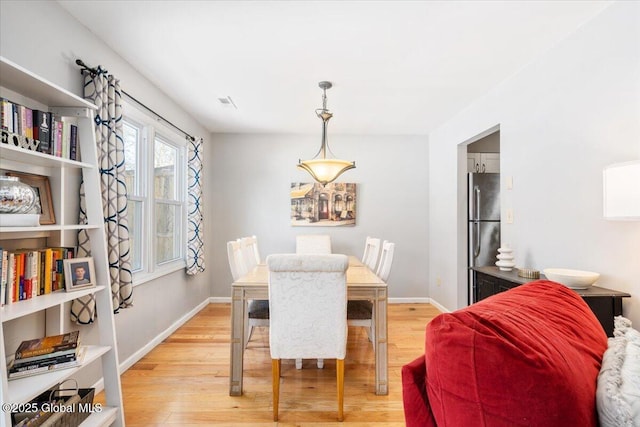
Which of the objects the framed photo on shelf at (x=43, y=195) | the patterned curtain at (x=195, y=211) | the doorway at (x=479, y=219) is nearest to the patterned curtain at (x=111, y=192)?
the framed photo on shelf at (x=43, y=195)

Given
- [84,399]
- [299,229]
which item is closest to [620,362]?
[84,399]

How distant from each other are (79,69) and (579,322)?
9.80 feet

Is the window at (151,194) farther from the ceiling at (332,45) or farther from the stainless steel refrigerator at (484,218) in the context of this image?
the stainless steel refrigerator at (484,218)

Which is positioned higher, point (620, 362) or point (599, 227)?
point (599, 227)

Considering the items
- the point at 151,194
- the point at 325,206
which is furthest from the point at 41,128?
the point at 325,206

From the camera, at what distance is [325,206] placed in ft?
16.6

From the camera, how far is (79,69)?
2.29 m

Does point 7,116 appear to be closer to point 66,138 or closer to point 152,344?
point 66,138

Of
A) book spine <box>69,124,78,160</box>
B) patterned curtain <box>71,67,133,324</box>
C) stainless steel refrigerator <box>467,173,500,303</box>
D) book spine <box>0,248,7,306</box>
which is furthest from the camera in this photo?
stainless steel refrigerator <box>467,173,500,303</box>

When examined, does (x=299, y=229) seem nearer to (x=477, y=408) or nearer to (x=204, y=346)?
(x=204, y=346)

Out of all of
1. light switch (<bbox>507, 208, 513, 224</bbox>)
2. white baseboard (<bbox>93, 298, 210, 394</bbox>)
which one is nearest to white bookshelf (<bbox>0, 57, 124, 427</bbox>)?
white baseboard (<bbox>93, 298, 210, 394</bbox>)

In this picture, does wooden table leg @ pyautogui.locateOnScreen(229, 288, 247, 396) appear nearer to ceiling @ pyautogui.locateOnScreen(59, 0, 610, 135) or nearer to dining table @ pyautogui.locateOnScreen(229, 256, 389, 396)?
dining table @ pyautogui.locateOnScreen(229, 256, 389, 396)

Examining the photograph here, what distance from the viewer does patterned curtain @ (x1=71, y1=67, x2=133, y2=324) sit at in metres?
2.19

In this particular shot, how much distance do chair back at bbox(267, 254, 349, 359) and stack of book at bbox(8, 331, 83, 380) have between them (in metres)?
1.02
